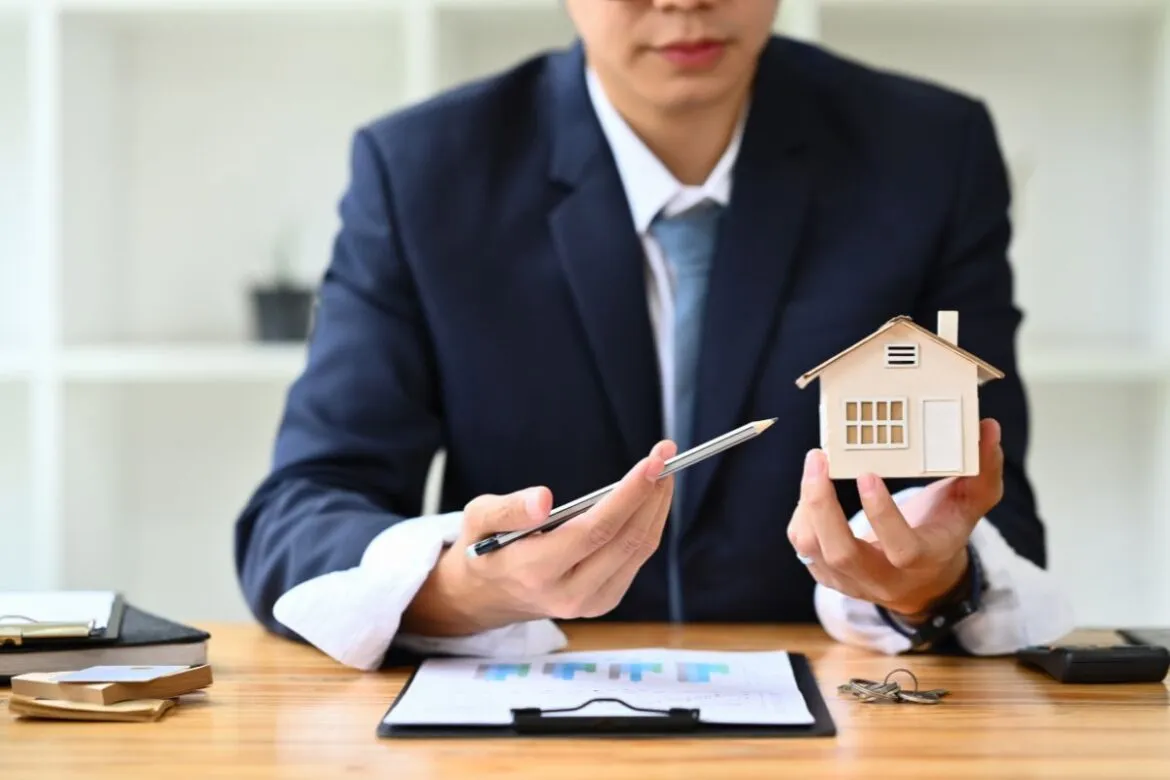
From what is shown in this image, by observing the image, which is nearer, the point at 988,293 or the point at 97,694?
the point at 97,694

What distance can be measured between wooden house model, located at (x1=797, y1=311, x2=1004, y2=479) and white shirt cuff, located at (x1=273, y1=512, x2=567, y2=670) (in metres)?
0.33

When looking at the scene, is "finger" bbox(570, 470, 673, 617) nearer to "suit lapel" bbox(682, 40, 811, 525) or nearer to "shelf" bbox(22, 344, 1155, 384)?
"suit lapel" bbox(682, 40, 811, 525)

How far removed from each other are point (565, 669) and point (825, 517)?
237 millimetres

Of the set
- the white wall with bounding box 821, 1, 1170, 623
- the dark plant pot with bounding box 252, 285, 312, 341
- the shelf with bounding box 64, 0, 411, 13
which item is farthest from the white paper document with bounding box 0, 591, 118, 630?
the white wall with bounding box 821, 1, 1170, 623

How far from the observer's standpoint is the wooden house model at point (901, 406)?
1.05 metres

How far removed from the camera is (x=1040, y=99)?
255 cm

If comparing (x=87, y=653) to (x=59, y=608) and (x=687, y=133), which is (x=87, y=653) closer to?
(x=59, y=608)

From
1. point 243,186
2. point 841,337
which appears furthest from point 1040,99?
point 243,186

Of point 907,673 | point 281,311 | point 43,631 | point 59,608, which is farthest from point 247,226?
point 907,673

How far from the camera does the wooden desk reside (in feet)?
2.78

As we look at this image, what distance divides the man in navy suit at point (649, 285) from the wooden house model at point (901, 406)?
0.37m

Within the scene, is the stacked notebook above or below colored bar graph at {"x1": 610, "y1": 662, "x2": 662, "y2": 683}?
above

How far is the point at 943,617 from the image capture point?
4.04 ft

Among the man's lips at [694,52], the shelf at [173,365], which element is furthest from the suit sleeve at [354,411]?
the shelf at [173,365]
